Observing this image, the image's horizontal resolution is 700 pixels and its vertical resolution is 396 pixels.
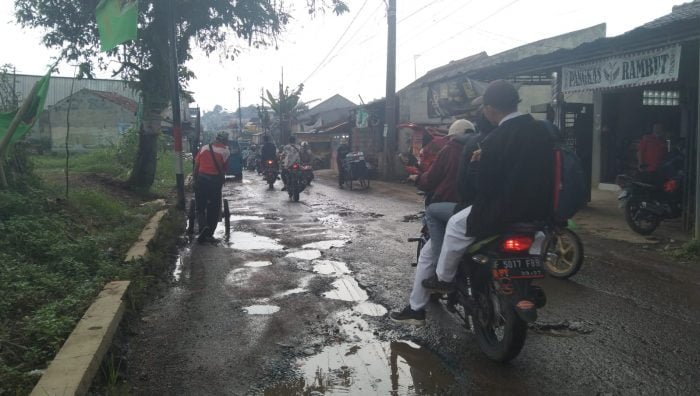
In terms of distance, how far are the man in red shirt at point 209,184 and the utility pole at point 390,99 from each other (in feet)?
36.4

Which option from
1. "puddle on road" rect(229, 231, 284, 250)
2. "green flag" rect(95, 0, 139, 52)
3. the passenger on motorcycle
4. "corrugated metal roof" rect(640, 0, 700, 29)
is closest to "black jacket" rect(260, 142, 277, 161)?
"puddle on road" rect(229, 231, 284, 250)

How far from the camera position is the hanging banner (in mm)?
8578

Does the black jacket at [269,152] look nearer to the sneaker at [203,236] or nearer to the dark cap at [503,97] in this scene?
the sneaker at [203,236]

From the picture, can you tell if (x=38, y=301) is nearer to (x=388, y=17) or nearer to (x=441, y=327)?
(x=441, y=327)

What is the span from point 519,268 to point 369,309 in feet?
6.19

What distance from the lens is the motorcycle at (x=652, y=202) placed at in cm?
816

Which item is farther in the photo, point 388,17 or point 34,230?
point 388,17

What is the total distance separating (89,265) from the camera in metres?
5.83

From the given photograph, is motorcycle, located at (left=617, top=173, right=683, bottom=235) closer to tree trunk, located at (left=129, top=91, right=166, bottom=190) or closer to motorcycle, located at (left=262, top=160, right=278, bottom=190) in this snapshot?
tree trunk, located at (left=129, top=91, right=166, bottom=190)

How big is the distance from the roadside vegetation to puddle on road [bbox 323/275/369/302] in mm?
1862

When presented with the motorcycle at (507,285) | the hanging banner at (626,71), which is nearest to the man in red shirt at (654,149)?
the hanging banner at (626,71)

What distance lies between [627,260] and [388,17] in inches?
566

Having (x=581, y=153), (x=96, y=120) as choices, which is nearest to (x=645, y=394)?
(x=581, y=153)

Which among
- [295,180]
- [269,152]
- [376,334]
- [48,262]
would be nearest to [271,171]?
[269,152]
